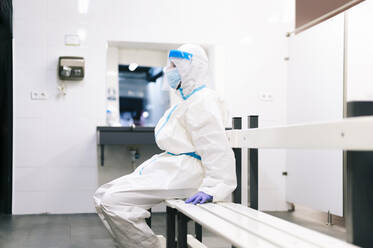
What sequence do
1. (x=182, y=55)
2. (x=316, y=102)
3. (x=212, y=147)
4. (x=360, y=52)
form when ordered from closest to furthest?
(x=212, y=147)
(x=182, y=55)
(x=360, y=52)
(x=316, y=102)

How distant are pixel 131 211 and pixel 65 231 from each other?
132 cm

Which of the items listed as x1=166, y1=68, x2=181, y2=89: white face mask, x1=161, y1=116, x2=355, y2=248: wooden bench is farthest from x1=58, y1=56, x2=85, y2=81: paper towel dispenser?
x1=161, y1=116, x2=355, y2=248: wooden bench

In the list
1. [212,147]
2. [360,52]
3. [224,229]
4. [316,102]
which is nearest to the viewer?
[224,229]

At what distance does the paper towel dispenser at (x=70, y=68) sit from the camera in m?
3.87

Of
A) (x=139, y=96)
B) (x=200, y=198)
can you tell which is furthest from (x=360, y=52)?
(x=139, y=96)

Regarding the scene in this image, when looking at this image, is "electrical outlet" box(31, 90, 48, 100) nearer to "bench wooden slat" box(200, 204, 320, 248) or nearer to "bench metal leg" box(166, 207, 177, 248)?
"bench metal leg" box(166, 207, 177, 248)

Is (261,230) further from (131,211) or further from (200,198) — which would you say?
(131,211)

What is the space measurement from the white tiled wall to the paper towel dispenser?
0.08m

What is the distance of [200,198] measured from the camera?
1917 millimetres

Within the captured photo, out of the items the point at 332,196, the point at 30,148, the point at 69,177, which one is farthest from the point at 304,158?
the point at 30,148

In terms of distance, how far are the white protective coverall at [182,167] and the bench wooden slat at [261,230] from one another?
0.89 ft

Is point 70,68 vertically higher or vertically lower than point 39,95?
higher

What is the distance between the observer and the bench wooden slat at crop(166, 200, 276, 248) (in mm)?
1187

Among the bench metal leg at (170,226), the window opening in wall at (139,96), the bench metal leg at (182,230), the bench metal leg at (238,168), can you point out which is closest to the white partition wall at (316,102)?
the window opening in wall at (139,96)
